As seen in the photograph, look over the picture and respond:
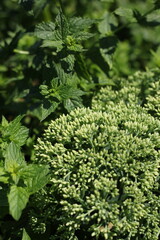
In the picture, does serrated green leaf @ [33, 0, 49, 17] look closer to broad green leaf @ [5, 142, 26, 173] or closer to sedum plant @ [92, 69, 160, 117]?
sedum plant @ [92, 69, 160, 117]

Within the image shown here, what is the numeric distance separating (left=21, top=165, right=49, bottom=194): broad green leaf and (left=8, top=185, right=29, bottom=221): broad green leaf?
73mm

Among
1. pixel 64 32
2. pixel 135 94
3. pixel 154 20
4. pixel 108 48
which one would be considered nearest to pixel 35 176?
pixel 64 32

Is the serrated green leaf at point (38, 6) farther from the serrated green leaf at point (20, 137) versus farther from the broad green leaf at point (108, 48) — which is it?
the serrated green leaf at point (20, 137)

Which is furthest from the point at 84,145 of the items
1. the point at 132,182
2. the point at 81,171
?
the point at 132,182

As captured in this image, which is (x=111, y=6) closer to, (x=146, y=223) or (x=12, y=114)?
(x=12, y=114)

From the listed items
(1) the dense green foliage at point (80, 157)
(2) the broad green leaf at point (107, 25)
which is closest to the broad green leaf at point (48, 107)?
(1) the dense green foliage at point (80, 157)

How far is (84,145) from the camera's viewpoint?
97.1 inches

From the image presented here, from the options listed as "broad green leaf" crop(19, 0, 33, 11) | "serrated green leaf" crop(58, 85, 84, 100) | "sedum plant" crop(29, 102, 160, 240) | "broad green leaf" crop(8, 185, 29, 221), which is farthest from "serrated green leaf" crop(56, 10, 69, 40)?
"broad green leaf" crop(8, 185, 29, 221)

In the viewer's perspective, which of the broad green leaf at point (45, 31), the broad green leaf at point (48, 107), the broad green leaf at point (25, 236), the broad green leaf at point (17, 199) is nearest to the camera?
the broad green leaf at point (17, 199)

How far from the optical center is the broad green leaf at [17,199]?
6.58ft

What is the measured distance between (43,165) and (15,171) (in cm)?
18

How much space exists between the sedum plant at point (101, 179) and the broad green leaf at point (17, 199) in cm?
22

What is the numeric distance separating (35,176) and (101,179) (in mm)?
406

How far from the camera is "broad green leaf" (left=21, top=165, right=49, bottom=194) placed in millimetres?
2184
